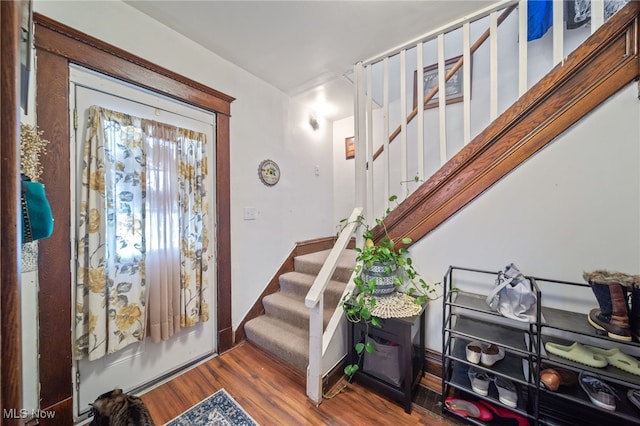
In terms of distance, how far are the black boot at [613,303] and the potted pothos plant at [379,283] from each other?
0.71 metres

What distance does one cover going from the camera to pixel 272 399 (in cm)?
147

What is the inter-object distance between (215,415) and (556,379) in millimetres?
1772

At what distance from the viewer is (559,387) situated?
1.10 metres

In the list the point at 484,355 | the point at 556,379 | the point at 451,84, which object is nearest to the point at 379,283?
the point at 484,355

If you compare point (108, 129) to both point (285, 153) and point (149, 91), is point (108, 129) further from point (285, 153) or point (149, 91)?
point (285, 153)

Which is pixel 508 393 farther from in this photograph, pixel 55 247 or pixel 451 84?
pixel 451 84

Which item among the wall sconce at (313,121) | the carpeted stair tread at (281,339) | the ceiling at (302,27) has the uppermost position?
the ceiling at (302,27)

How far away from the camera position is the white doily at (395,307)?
1387 mm

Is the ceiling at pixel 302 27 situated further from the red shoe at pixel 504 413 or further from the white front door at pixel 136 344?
the red shoe at pixel 504 413

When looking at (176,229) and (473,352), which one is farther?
(176,229)

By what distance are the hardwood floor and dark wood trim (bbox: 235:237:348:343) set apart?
31 centimetres

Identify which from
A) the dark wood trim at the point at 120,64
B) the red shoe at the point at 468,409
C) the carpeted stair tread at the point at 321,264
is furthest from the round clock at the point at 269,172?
the red shoe at the point at 468,409

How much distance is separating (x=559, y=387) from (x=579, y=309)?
40 cm

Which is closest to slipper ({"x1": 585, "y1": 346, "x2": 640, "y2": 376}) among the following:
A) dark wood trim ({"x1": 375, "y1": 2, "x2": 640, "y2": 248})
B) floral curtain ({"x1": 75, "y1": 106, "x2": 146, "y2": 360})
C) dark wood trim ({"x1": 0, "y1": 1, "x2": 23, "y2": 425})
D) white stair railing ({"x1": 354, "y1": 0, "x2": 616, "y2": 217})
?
dark wood trim ({"x1": 375, "y1": 2, "x2": 640, "y2": 248})
